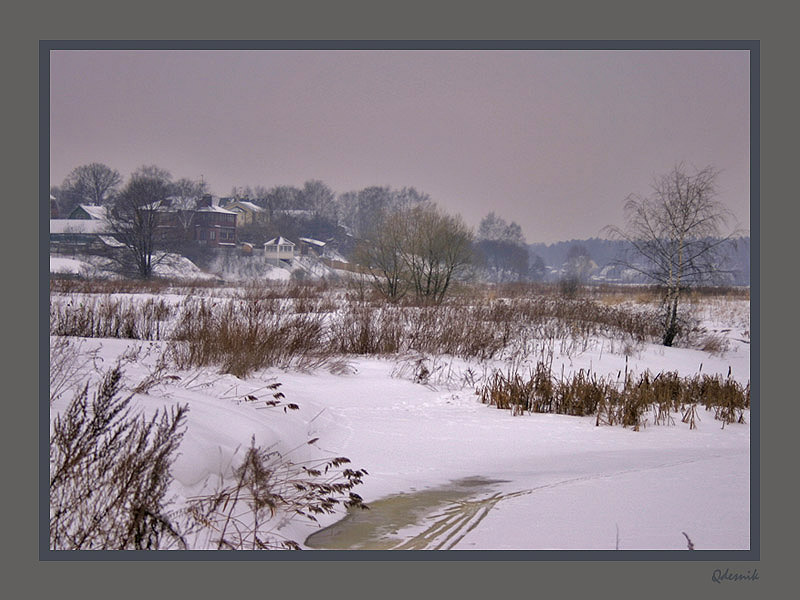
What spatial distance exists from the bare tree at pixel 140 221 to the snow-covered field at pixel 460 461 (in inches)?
232

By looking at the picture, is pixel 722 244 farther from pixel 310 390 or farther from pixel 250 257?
pixel 250 257

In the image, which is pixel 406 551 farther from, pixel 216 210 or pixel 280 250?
pixel 280 250

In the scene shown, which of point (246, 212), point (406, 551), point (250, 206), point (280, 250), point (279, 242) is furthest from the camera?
point (280, 250)

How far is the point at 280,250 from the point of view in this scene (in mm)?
35000

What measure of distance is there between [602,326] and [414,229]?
11.0 metres

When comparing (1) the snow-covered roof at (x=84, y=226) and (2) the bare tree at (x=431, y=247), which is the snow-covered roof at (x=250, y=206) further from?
(1) the snow-covered roof at (x=84, y=226)

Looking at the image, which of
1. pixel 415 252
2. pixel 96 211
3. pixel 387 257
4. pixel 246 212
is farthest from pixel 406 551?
pixel 246 212

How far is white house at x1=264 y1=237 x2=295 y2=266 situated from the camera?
32.5 m

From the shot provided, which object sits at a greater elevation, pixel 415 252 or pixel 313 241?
pixel 313 241

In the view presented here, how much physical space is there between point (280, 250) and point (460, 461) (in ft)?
96.0

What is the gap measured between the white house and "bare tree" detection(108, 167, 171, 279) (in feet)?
43.6

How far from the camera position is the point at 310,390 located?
9867 mm

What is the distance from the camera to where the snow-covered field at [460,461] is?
4.42 meters

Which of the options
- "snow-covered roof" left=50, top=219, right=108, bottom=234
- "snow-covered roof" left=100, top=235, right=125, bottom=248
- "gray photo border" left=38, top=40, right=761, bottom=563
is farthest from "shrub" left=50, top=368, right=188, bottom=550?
"snow-covered roof" left=100, top=235, right=125, bottom=248
